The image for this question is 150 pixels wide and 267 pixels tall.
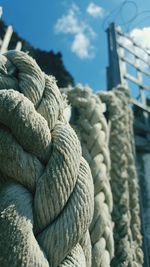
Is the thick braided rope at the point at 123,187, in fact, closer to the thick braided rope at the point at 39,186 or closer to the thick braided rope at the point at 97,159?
the thick braided rope at the point at 97,159

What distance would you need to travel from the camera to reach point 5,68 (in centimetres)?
69

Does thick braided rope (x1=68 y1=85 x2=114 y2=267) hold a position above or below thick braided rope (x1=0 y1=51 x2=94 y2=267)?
above

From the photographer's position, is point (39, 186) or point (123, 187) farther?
point (123, 187)

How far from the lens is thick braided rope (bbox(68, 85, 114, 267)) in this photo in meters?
1.10

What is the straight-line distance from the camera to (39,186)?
0.59 metres

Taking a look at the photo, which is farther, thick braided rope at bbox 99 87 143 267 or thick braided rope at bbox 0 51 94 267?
thick braided rope at bbox 99 87 143 267

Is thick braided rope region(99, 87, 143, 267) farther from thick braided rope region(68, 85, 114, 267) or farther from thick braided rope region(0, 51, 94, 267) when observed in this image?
thick braided rope region(0, 51, 94, 267)

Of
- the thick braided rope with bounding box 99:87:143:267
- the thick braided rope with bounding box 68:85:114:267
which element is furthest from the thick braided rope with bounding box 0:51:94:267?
the thick braided rope with bounding box 99:87:143:267

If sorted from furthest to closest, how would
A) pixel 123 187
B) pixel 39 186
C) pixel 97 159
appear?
pixel 123 187 < pixel 97 159 < pixel 39 186

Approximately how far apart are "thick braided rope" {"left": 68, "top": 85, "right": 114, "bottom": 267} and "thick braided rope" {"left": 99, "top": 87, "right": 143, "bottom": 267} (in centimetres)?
15

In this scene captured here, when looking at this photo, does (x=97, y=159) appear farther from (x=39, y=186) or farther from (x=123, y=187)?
(x=39, y=186)

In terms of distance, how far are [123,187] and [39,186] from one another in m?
0.97

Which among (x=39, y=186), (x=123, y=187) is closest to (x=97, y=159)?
(x=123, y=187)

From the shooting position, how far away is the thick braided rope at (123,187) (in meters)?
1.37
